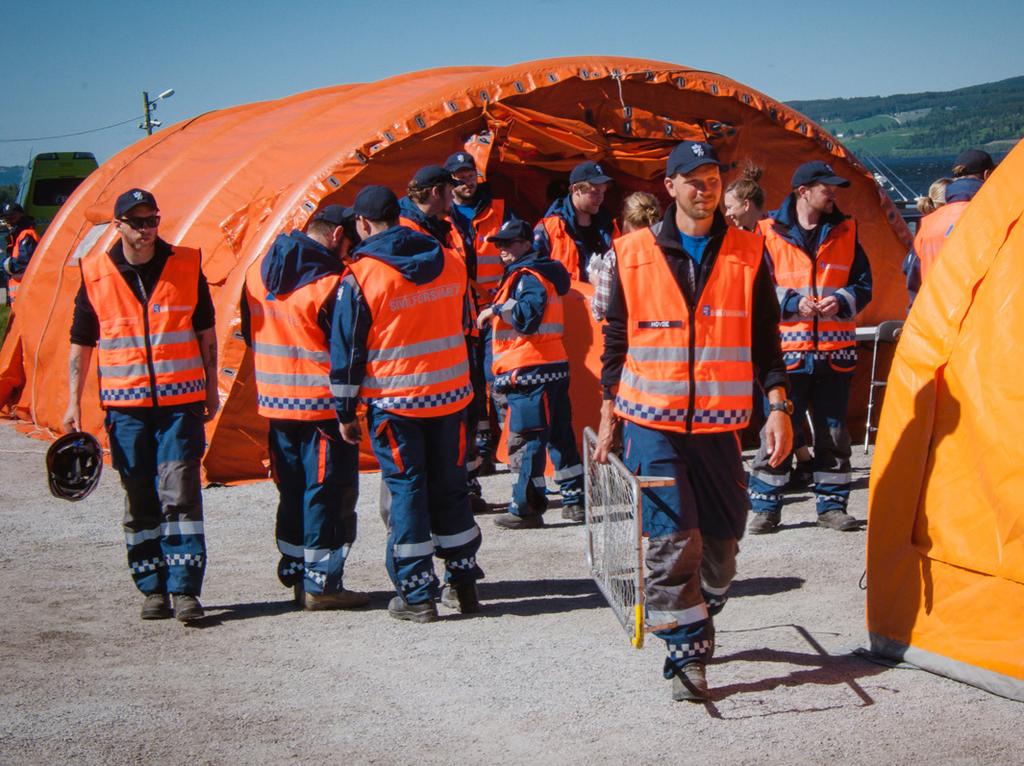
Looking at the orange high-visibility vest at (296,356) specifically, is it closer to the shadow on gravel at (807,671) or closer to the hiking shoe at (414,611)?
the hiking shoe at (414,611)

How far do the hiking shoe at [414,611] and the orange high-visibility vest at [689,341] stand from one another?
1.79 m

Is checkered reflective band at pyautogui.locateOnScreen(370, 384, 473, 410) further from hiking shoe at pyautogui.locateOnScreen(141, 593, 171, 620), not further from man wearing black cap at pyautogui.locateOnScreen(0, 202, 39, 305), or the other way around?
man wearing black cap at pyautogui.locateOnScreen(0, 202, 39, 305)

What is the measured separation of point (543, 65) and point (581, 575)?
4.66 m

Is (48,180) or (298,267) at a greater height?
(48,180)

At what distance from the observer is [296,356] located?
6.27 metres

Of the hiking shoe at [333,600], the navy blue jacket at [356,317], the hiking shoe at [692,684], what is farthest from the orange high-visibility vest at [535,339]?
the hiking shoe at [692,684]

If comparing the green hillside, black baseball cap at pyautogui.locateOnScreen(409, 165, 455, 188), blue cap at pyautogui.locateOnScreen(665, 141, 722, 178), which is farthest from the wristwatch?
the green hillside

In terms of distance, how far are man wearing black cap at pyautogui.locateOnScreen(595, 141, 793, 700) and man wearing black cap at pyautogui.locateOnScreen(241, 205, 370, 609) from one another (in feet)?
6.15

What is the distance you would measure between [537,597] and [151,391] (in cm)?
227

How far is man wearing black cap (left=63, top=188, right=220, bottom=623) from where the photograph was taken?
6.18 m

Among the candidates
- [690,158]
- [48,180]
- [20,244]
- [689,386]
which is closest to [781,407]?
[689,386]

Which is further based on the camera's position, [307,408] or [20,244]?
[20,244]

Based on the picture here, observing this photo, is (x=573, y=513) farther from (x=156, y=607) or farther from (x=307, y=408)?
(x=156, y=607)

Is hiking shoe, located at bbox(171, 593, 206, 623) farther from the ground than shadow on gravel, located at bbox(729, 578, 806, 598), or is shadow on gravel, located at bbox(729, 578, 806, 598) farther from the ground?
hiking shoe, located at bbox(171, 593, 206, 623)
